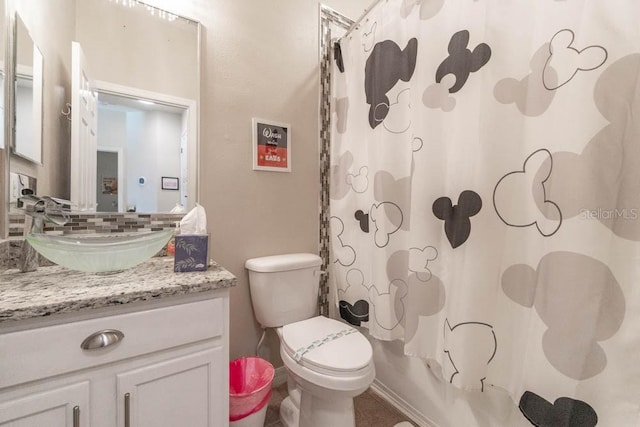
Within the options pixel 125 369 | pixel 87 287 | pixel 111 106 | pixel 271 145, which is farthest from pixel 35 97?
pixel 125 369

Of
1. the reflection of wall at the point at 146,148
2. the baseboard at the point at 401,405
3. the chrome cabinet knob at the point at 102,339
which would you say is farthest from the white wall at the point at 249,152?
the chrome cabinet knob at the point at 102,339

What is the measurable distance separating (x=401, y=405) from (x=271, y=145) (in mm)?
→ 1555

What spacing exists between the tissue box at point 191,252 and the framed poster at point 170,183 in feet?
1.55

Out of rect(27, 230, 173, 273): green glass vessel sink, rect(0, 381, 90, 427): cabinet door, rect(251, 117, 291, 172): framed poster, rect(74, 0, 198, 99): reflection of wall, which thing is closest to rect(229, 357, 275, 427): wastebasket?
rect(0, 381, 90, 427): cabinet door

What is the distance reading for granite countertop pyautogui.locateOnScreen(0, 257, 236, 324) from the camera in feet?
1.93

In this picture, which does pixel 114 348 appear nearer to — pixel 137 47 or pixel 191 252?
pixel 191 252

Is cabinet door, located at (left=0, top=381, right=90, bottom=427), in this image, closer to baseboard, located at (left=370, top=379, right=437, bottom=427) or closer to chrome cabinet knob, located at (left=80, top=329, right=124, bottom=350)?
chrome cabinet knob, located at (left=80, top=329, right=124, bottom=350)

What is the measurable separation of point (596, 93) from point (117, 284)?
137 cm

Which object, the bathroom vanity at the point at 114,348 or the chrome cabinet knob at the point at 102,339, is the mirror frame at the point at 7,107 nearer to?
the bathroom vanity at the point at 114,348

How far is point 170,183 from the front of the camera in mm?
1226

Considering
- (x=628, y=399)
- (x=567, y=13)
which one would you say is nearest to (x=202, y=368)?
(x=628, y=399)

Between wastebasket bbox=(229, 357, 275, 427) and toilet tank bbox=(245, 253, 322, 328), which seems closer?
wastebasket bbox=(229, 357, 275, 427)

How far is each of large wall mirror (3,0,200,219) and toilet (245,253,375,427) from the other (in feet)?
1.88

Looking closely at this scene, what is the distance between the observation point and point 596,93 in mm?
663
